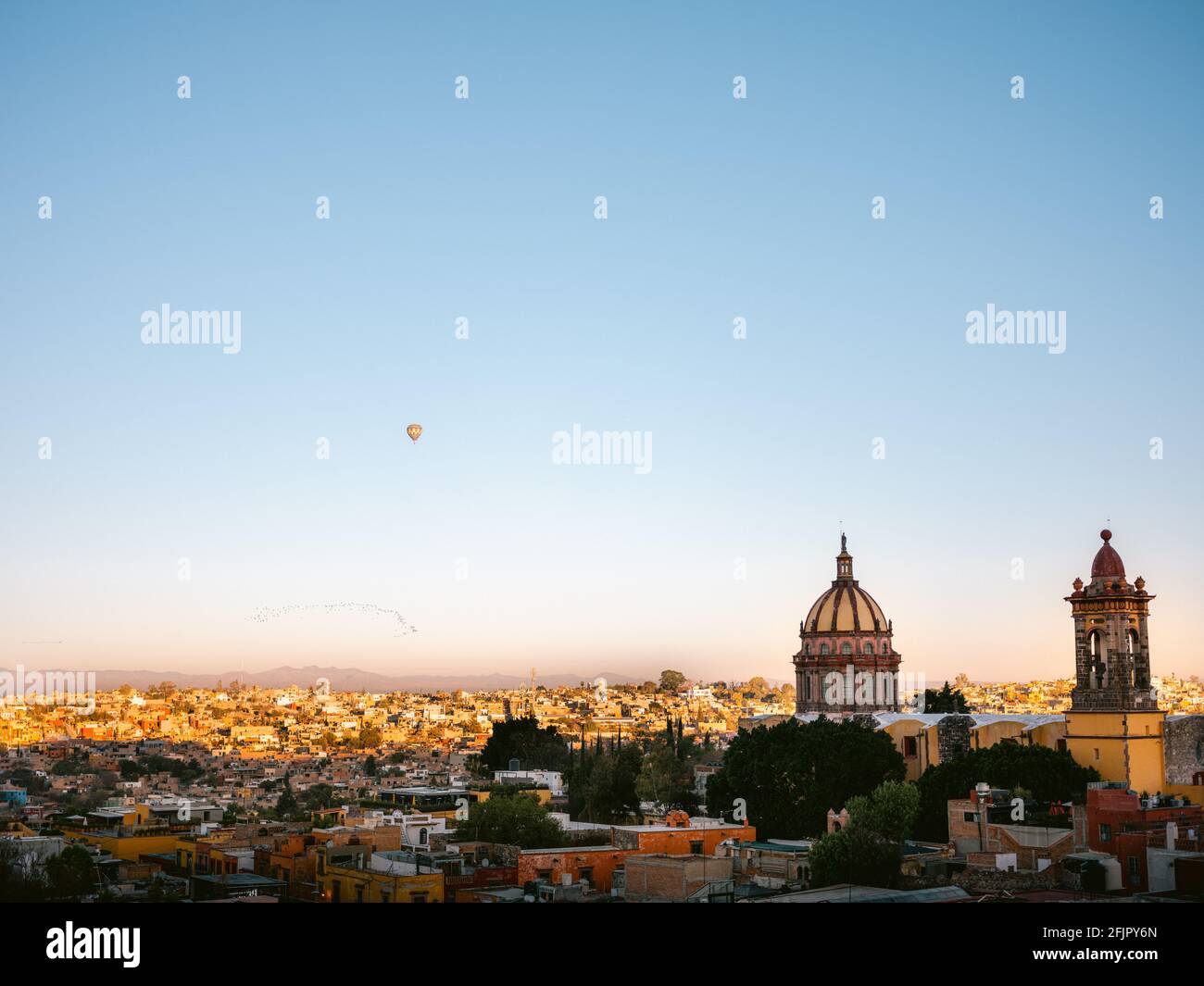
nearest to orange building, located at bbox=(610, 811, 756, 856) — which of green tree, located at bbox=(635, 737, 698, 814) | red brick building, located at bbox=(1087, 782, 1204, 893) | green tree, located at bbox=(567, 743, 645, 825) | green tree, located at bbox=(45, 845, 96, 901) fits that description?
green tree, located at bbox=(567, 743, 645, 825)

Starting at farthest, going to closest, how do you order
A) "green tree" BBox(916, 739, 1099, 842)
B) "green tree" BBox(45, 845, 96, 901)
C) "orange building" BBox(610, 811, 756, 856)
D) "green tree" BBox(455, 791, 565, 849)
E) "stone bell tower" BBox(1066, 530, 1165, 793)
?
1. "stone bell tower" BBox(1066, 530, 1165, 793)
2. "green tree" BBox(916, 739, 1099, 842)
3. "green tree" BBox(455, 791, 565, 849)
4. "orange building" BBox(610, 811, 756, 856)
5. "green tree" BBox(45, 845, 96, 901)

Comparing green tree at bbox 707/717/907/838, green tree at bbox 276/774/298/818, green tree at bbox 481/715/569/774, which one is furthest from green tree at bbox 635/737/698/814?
green tree at bbox 276/774/298/818

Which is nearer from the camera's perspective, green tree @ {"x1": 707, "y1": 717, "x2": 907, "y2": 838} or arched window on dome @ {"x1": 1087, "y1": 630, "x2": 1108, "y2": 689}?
green tree @ {"x1": 707, "y1": 717, "x2": 907, "y2": 838}

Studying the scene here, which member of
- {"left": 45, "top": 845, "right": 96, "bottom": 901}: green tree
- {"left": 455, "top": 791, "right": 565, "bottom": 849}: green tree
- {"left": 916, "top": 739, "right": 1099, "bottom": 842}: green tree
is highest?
{"left": 916, "top": 739, "right": 1099, "bottom": 842}: green tree

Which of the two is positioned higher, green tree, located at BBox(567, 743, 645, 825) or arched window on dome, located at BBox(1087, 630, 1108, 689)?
arched window on dome, located at BBox(1087, 630, 1108, 689)

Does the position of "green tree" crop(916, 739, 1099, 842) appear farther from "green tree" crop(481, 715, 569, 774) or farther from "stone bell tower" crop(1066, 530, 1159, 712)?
"green tree" crop(481, 715, 569, 774)

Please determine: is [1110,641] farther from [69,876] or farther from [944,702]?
[69,876]

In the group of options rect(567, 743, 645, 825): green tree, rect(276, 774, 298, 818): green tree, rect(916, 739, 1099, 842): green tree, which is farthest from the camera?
rect(276, 774, 298, 818): green tree

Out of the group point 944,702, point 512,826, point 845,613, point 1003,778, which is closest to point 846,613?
point 845,613
